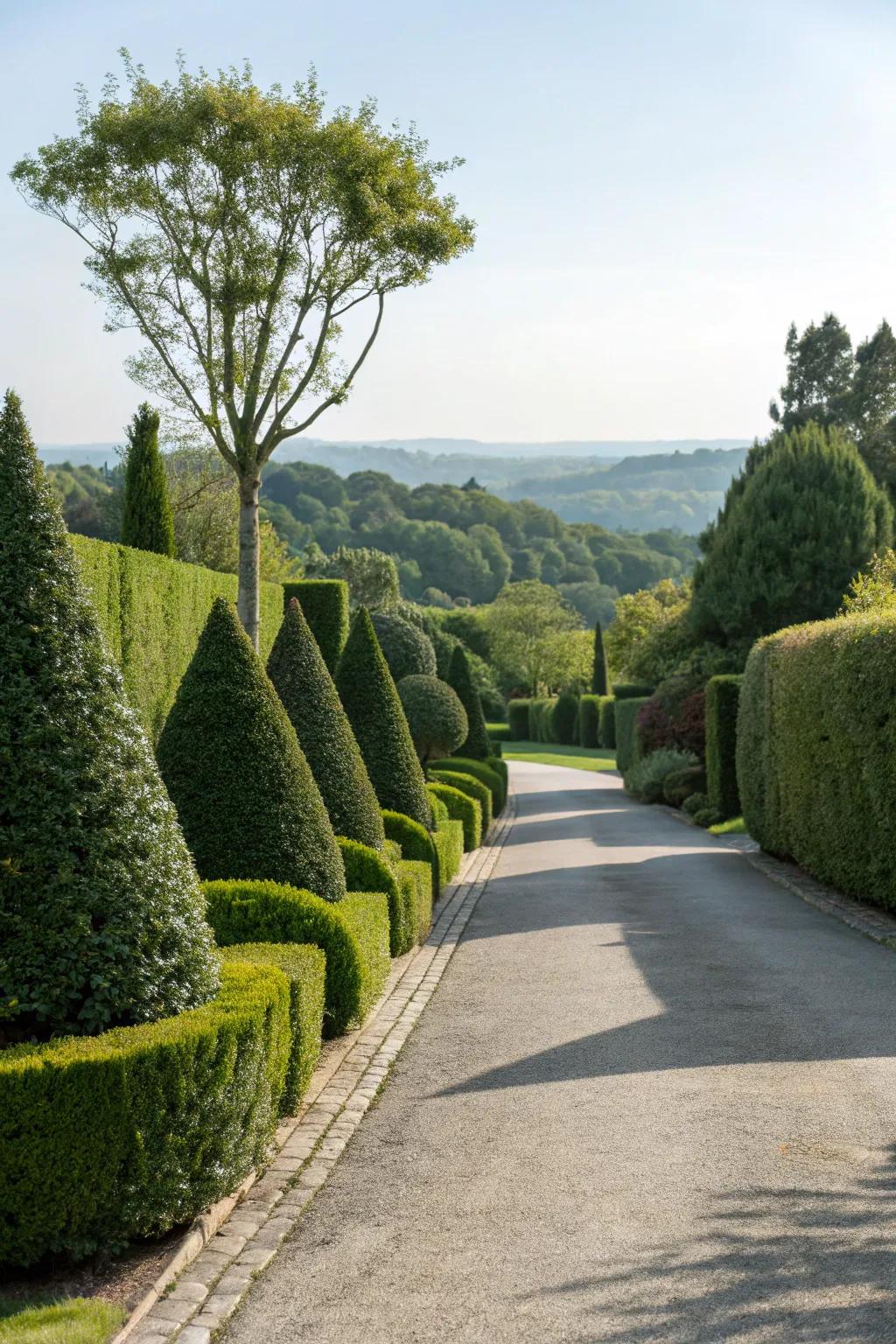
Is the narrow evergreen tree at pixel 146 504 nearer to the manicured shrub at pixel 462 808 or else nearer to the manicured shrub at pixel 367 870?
the manicured shrub at pixel 462 808

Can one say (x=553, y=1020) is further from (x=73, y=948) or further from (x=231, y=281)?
(x=231, y=281)

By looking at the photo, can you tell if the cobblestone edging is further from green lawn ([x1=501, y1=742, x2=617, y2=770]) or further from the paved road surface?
green lawn ([x1=501, y1=742, x2=617, y2=770])

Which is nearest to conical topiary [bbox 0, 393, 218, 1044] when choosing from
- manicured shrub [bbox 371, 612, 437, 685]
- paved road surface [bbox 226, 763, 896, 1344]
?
paved road surface [bbox 226, 763, 896, 1344]

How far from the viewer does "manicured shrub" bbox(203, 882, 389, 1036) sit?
7.59 meters

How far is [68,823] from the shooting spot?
197 inches

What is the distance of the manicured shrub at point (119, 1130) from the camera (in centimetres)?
448

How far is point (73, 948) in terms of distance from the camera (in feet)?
16.1

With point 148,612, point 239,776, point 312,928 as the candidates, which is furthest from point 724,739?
point 312,928

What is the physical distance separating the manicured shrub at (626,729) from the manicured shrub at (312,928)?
90.7ft

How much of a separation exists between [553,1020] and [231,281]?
56.2 feet

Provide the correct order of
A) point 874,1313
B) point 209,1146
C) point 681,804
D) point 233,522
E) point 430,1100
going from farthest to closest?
1. point 233,522
2. point 681,804
3. point 430,1100
4. point 209,1146
5. point 874,1313

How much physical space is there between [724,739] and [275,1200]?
71.0 feet

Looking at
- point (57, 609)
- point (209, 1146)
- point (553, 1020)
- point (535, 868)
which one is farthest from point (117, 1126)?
point (535, 868)

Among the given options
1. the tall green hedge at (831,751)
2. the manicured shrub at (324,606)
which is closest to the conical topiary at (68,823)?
the tall green hedge at (831,751)
